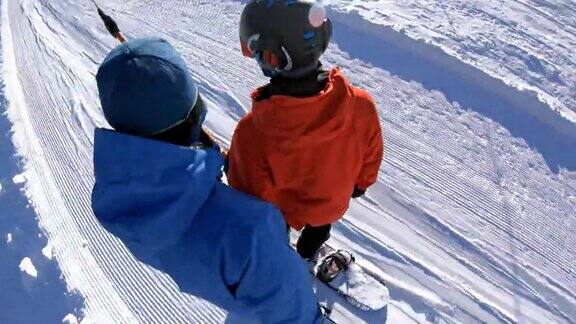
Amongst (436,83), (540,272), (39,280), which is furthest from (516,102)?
(39,280)

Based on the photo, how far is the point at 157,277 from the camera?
10.6ft

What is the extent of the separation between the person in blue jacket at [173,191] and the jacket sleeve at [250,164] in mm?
281

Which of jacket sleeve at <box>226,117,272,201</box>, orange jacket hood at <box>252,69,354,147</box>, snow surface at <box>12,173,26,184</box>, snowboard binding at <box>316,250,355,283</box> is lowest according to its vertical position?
snowboard binding at <box>316,250,355,283</box>

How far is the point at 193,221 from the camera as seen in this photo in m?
1.95

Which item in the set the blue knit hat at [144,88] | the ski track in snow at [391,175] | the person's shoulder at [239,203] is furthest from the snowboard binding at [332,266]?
the blue knit hat at [144,88]

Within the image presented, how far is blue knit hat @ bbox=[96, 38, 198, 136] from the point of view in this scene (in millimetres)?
1801

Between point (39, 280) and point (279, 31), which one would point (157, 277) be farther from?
point (279, 31)

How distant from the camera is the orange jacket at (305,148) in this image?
87.9 inches

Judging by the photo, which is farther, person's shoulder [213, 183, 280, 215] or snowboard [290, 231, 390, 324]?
snowboard [290, 231, 390, 324]

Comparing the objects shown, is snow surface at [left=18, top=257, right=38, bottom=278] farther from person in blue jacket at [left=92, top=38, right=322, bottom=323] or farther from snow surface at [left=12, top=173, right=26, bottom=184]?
person in blue jacket at [left=92, top=38, right=322, bottom=323]

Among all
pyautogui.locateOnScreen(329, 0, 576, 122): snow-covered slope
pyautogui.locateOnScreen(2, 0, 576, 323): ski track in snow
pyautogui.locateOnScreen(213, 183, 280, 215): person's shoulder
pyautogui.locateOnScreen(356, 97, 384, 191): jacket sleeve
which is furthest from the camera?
pyautogui.locateOnScreen(329, 0, 576, 122): snow-covered slope

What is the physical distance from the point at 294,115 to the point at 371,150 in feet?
1.69

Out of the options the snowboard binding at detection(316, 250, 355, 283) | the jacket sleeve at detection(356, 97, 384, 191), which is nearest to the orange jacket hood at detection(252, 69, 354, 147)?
the jacket sleeve at detection(356, 97, 384, 191)

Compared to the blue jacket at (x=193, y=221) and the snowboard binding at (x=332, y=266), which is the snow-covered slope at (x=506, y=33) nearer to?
the snowboard binding at (x=332, y=266)
